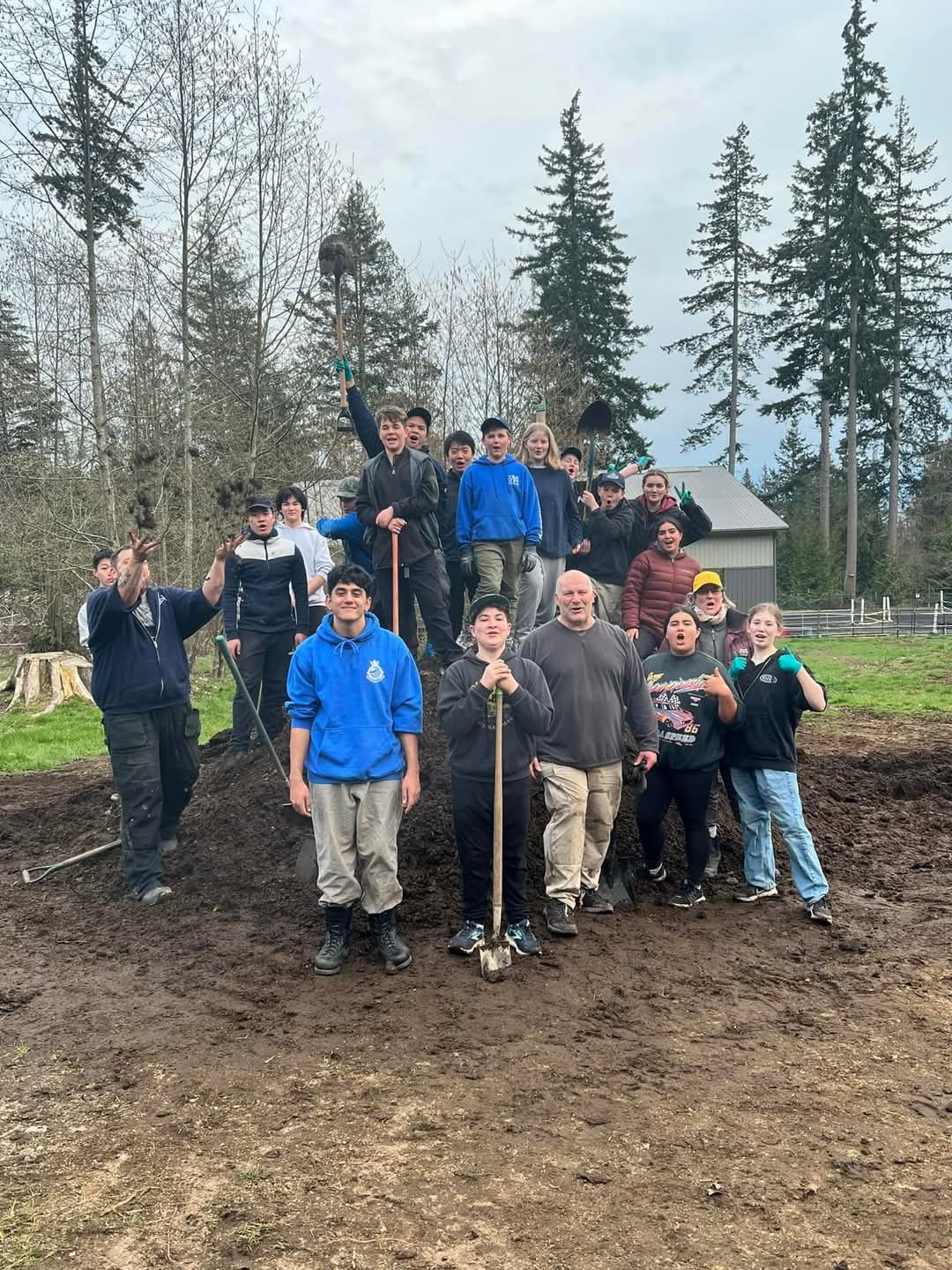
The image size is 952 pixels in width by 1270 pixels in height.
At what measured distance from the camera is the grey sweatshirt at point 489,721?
4492 millimetres

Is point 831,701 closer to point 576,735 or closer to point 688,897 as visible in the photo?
point 688,897

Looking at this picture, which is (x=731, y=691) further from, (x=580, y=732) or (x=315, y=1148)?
(x=315, y=1148)

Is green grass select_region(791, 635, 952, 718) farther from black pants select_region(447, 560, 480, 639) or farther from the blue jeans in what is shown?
the blue jeans

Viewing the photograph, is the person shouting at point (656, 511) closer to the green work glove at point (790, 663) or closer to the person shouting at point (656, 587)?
the person shouting at point (656, 587)

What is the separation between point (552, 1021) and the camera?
3.99m

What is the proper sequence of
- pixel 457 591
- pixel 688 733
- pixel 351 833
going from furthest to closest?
pixel 457 591
pixel 688 733
pixel 351 833

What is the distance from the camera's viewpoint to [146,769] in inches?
221

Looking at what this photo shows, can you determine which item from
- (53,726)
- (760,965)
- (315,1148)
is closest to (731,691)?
(760,965)

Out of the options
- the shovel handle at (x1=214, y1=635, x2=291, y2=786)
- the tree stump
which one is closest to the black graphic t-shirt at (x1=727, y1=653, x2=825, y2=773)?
the shovel handle at (x1=214, y1=635, x2=291, y2=786)

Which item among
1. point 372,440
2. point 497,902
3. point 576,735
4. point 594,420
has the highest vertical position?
point 594,420

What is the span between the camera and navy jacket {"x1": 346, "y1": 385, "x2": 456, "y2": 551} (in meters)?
6.84

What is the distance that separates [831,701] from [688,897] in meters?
9.42

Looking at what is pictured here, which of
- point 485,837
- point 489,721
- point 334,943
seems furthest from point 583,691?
point 334,943

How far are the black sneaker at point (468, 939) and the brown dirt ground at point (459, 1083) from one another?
0.26 feet
